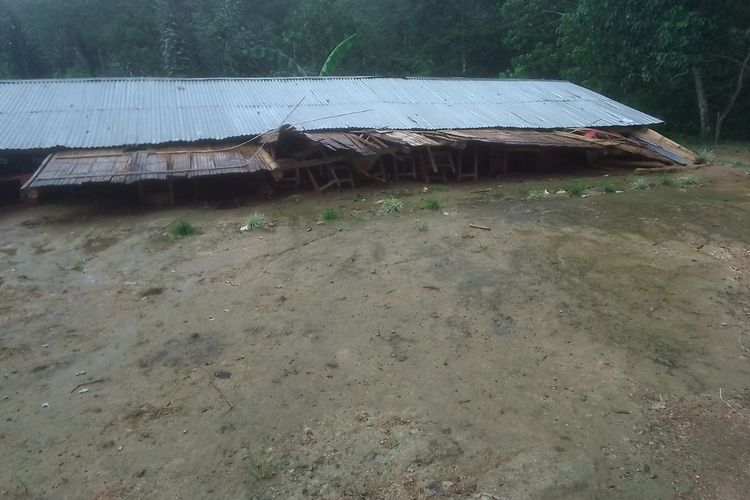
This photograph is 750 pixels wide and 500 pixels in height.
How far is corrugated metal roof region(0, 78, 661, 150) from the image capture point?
10.5 m

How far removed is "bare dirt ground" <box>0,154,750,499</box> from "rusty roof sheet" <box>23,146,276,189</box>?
1.09 metres

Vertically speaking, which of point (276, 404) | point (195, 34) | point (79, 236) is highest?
point (195, 34)

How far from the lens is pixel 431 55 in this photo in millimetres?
26016

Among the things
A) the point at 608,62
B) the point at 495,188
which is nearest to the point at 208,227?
the point at 495,188

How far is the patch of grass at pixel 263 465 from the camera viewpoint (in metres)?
3.25

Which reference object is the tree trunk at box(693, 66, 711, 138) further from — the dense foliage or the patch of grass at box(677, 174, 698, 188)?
the patch of grass at box(677, 174, 698, 188)

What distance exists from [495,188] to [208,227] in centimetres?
564

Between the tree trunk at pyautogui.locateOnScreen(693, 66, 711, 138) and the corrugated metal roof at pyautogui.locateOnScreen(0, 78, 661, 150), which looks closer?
the corrugated metal roof at pyautogui.locateOnScreen(0, 78, 661, 150)

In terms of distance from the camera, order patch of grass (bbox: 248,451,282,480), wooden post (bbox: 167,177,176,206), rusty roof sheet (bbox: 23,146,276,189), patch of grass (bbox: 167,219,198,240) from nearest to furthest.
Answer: patch of grass (bbox: 248,451,282,480), patch of grass (bbox: 167,219,198,240), rusty roof sheet (bbox: 23,146,276,189), wooden post (bbox: 167,177,176,206)

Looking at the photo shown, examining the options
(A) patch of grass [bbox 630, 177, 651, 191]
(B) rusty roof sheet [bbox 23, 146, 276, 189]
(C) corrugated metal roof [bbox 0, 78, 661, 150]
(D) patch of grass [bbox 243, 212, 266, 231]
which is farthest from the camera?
(C) corrugated metal roof [bbox 0, 78, 661, 150]

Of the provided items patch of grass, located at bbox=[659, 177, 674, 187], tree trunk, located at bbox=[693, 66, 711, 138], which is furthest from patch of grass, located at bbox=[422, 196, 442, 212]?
tree trunk, located at bbox=[693, 66, 711, 138]

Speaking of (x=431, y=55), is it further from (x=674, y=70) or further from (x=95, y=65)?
(x=95, y=65)

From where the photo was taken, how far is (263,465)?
131 inches

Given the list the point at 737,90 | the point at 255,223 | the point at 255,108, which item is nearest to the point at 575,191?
the point at 255,223
